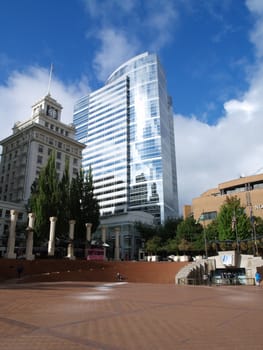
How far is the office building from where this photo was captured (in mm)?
67750

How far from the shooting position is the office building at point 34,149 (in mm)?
67750

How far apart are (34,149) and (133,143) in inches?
2040

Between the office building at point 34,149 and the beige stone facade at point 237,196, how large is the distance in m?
A: 33.1

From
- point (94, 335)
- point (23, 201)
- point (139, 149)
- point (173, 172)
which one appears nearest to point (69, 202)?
point (23, 201)

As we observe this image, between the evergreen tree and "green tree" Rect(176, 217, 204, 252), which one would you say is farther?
"green tree" Rect(176, 217, 204, 252)

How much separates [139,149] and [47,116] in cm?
4502

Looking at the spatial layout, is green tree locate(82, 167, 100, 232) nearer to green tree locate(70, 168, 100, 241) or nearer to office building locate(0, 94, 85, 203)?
green tree locate(70, 168, 100, 241)

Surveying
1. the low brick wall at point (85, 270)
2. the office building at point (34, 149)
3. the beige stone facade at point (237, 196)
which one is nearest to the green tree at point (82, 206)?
the low brick wall at point (85, 270)

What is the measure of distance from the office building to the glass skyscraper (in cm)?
3464

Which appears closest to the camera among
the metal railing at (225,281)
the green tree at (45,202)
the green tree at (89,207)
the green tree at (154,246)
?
the metal railing at (225,281)

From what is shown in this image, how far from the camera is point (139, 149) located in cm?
11275

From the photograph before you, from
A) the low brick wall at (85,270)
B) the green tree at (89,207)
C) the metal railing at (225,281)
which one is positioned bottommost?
the metal railing at (225,281)

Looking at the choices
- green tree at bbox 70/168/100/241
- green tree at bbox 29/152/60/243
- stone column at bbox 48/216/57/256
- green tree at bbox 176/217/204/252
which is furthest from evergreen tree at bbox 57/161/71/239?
green tree at bbox 176/217/204/252

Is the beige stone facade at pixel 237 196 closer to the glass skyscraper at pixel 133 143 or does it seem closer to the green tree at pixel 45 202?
the green tree at pixel 45 202
